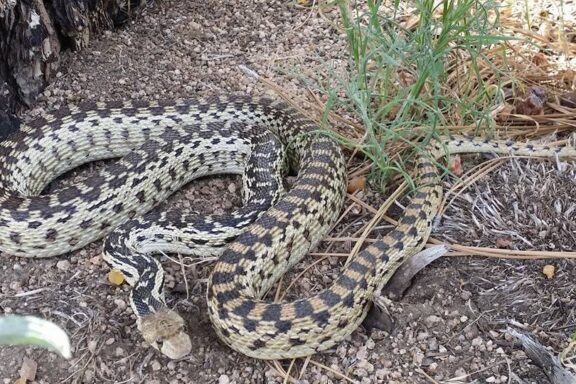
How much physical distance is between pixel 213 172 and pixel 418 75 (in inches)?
71.8

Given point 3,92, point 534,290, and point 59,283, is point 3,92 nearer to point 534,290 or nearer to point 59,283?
point 59,283

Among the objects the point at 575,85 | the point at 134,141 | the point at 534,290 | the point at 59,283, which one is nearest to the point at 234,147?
the point at 134,141

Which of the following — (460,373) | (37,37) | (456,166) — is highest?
(37,37)

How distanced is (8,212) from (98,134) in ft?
3.55

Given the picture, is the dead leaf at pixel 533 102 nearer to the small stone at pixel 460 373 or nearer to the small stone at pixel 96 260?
the small stone at pixel 460 373

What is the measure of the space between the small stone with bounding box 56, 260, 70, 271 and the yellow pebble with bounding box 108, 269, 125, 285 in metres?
0.38

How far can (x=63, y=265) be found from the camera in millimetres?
4145

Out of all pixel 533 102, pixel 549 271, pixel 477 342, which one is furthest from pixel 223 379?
pixel 533 102

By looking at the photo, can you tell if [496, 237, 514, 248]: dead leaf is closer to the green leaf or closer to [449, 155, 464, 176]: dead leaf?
[449, 155, 464, 176]: dead leaf

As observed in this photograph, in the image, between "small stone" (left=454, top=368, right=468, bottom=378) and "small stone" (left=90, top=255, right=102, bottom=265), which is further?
"small stone" (left=90, top=255, right=102, bottom=265)

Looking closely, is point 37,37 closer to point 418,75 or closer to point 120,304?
point 120,304

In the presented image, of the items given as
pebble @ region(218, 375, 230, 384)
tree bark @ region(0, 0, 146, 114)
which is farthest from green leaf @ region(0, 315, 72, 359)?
tree bark @ region(0, 0, 146, 114)

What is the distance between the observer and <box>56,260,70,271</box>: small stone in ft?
13.6

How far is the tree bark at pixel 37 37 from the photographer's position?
4648 mm
